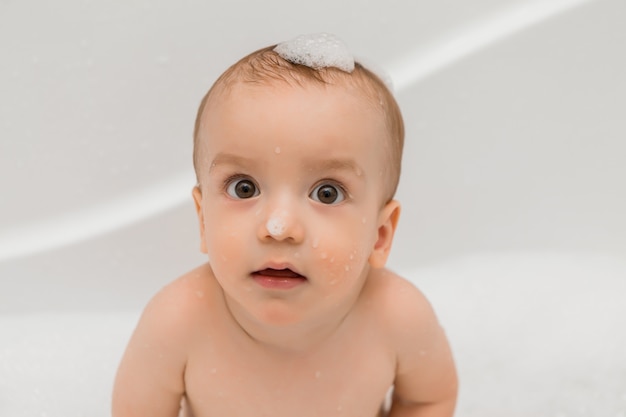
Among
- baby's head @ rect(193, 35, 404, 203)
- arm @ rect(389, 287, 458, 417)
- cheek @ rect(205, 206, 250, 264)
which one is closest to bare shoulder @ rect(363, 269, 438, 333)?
arm @ rect(389, 287, 458, 417)

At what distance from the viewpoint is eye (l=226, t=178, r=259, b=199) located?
0.87 meters

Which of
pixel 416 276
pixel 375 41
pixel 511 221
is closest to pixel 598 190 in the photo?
pixel 511 221

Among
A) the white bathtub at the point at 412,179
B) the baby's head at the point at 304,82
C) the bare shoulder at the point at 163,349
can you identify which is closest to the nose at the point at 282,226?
the baby's head at the point at 304,82

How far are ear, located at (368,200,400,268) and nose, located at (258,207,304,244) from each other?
16 cm

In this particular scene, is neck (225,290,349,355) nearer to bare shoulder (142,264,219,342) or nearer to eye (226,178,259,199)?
bare shoulder (142,264,219,342)

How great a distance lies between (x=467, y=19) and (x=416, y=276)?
494mm

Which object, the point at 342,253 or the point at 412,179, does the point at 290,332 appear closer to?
the point at 342,253

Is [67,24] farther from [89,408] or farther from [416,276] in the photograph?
[416,276]

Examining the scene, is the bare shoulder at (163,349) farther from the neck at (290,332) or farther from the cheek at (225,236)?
the cheek at (225,236)

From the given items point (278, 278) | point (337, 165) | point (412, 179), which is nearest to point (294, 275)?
point (278, 278)

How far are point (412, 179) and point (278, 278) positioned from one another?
85cm

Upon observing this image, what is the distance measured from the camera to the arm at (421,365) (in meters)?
1.06

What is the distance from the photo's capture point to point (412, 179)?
A: 167 cm

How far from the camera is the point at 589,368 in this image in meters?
1.46
